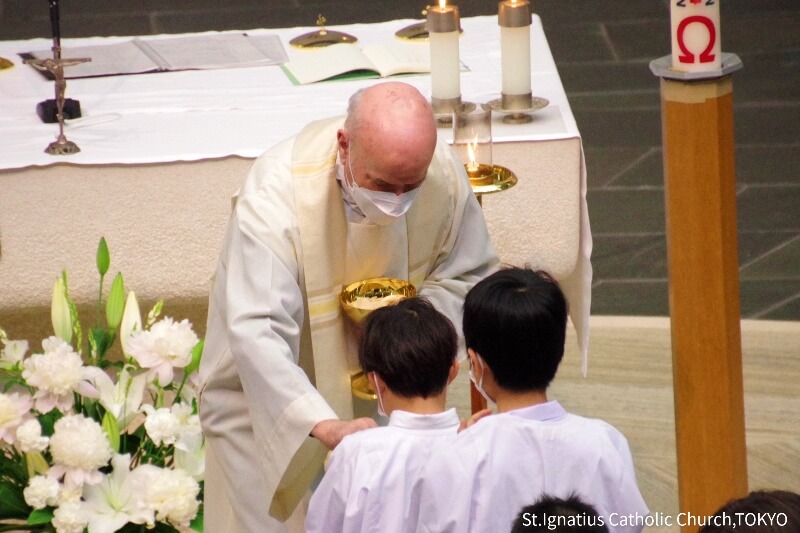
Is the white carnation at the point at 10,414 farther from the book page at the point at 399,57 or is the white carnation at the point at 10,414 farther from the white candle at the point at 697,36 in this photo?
the book page at the point at 399,57

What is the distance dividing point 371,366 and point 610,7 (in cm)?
746

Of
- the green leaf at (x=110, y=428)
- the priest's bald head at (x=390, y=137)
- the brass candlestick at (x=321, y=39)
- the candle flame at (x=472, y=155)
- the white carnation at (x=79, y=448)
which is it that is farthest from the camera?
the brass candlestick at (x=321, y=39)

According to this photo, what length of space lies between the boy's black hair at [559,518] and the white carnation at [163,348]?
798 millimetres

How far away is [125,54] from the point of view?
16.1 feet

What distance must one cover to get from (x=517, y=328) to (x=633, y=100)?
5604mm

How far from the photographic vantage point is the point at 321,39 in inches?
196

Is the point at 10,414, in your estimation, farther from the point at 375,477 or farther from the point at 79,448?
the point at 375,477

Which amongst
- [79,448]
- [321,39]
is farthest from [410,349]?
[321,39]

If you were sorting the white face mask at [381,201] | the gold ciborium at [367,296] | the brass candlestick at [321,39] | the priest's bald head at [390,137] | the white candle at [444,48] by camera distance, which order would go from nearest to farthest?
1. the priest's bald head at [390,137]
2. the white face mask at [381,201]
3. the gold ciborium at [367,296]
4. the white candle at [444,48]
5. the brass candlestick at [321,39]

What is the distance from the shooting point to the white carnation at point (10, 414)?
7.05 ft

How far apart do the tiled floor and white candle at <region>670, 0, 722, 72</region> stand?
9.21 feet

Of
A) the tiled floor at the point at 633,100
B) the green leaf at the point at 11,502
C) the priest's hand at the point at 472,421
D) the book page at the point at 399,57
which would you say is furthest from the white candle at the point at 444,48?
the green leaf at the point at 11,502

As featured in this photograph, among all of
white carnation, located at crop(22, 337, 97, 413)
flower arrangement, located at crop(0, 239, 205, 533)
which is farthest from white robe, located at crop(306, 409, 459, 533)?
white carnation, located at crop(22, 337, 97, 413)

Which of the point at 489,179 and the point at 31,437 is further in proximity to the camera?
the point at 489,179
